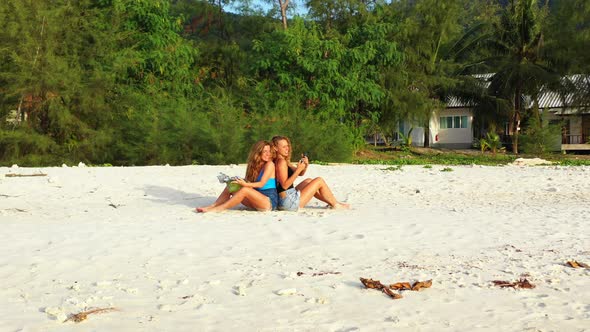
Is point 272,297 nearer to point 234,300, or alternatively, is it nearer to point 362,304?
point 234,300

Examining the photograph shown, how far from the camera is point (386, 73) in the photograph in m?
30.8

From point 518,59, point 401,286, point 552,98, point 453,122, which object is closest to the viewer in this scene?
point 401,286

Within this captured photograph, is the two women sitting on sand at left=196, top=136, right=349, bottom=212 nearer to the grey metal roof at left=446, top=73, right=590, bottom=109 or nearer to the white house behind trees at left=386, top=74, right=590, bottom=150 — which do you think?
the white house behind trees at left=386, top=74, right=590, bottom=150

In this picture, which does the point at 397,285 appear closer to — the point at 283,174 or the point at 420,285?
the point at 420,285

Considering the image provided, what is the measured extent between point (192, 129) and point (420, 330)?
50.4ft

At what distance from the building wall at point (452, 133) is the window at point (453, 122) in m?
0.13

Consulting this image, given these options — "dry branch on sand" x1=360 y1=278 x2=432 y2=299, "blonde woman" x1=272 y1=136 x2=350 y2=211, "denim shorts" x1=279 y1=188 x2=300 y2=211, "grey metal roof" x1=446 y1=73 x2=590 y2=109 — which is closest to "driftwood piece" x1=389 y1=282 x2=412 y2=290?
"dry branch on sand" x1=360 y1=278 x2=432 y2=299

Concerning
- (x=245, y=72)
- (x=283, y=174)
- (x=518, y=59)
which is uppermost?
(x=518, y=59)

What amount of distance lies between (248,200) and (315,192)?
0.91m

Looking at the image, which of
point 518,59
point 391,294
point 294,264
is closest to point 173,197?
point 294,264

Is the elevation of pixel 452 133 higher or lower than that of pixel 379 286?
higher

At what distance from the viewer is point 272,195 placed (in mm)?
8328

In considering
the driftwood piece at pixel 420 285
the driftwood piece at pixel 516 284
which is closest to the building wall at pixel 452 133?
the driftwood piece at pixel 516 284

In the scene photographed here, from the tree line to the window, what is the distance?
2787 millimetres
